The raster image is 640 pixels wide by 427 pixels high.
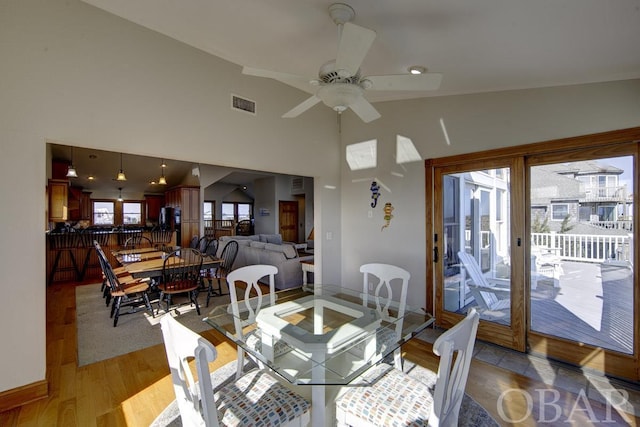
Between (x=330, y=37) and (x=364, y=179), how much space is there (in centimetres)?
227

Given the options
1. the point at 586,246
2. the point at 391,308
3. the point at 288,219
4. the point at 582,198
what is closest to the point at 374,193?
the point at 391,308

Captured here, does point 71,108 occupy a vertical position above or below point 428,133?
below

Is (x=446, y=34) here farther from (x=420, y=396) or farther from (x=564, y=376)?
(x=564, y=376)

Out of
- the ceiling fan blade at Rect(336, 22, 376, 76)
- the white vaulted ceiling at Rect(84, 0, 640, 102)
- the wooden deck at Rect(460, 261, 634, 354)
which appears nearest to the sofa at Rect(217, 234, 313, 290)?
the white vaulted ceiling at Rect(84, 0, 640, 102)

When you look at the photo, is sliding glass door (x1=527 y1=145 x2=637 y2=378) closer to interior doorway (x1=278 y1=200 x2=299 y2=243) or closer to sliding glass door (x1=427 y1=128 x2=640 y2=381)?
sliding glass door (x1=427 y1=128 x2=640 y2=381)

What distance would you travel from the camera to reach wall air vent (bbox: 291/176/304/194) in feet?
36.8

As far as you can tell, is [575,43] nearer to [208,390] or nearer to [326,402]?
[326,402]

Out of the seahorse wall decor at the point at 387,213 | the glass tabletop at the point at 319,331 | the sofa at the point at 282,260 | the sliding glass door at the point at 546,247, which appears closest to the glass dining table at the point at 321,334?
the glass tabletop at the point at 319,331

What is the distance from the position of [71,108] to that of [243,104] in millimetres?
1670

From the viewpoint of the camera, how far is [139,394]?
2.34m

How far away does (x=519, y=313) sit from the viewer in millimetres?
2986

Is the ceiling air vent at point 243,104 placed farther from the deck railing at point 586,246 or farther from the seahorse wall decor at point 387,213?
the deck railing at point 586,246

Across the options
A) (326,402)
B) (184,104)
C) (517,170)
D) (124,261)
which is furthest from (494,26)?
(124,261)

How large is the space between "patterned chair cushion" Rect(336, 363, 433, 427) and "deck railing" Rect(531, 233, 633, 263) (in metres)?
2.29
